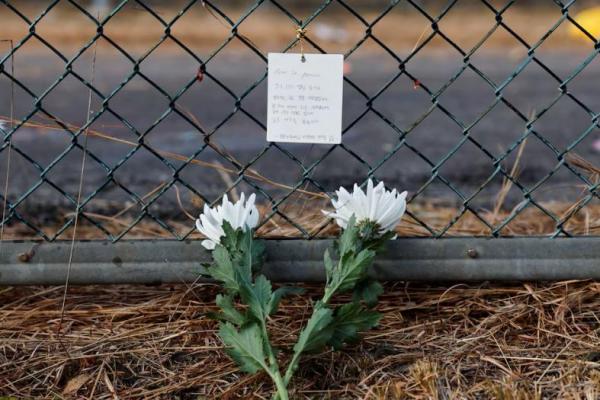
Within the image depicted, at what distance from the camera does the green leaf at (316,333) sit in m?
2.01

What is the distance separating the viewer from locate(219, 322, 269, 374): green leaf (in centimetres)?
202

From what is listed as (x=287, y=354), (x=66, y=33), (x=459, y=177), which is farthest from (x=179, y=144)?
(x=66, y=33)

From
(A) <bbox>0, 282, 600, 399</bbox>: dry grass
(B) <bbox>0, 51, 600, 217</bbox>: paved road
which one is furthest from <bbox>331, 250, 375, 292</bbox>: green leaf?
(B) <bbox>0, 51, 600, 217</bbox>: paved road

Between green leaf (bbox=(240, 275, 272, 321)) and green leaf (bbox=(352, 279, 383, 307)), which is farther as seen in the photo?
green leaf (bbox=(352, 279, 383, 307))

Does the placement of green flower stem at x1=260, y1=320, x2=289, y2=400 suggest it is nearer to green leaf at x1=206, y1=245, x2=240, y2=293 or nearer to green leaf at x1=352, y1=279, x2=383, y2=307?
green leaf at x1=206, y1=245, x2=240, y2=293

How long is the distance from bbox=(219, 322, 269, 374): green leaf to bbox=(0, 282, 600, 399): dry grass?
3.1 inches

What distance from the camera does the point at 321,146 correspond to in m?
5.25

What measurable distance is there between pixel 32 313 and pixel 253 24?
825cm

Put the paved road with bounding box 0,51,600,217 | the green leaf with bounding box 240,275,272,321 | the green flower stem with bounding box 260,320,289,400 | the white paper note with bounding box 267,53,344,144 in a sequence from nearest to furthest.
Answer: the green flower stem with bounding box 260,320,289,400 → the green leaf with bounding box 240,275,272,321 → the white paper note with bounding box 267,53,344,144 → the paved road with bounding box 0,51,600,217

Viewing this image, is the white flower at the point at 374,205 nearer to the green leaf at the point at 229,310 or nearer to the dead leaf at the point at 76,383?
the green leaf at the point at 229,310

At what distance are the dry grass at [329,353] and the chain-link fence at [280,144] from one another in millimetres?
187

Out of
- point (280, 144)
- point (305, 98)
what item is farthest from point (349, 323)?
point (280, 144)

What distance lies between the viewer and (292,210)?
3.34 m

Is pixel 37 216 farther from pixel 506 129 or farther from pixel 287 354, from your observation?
pixel 506 129
